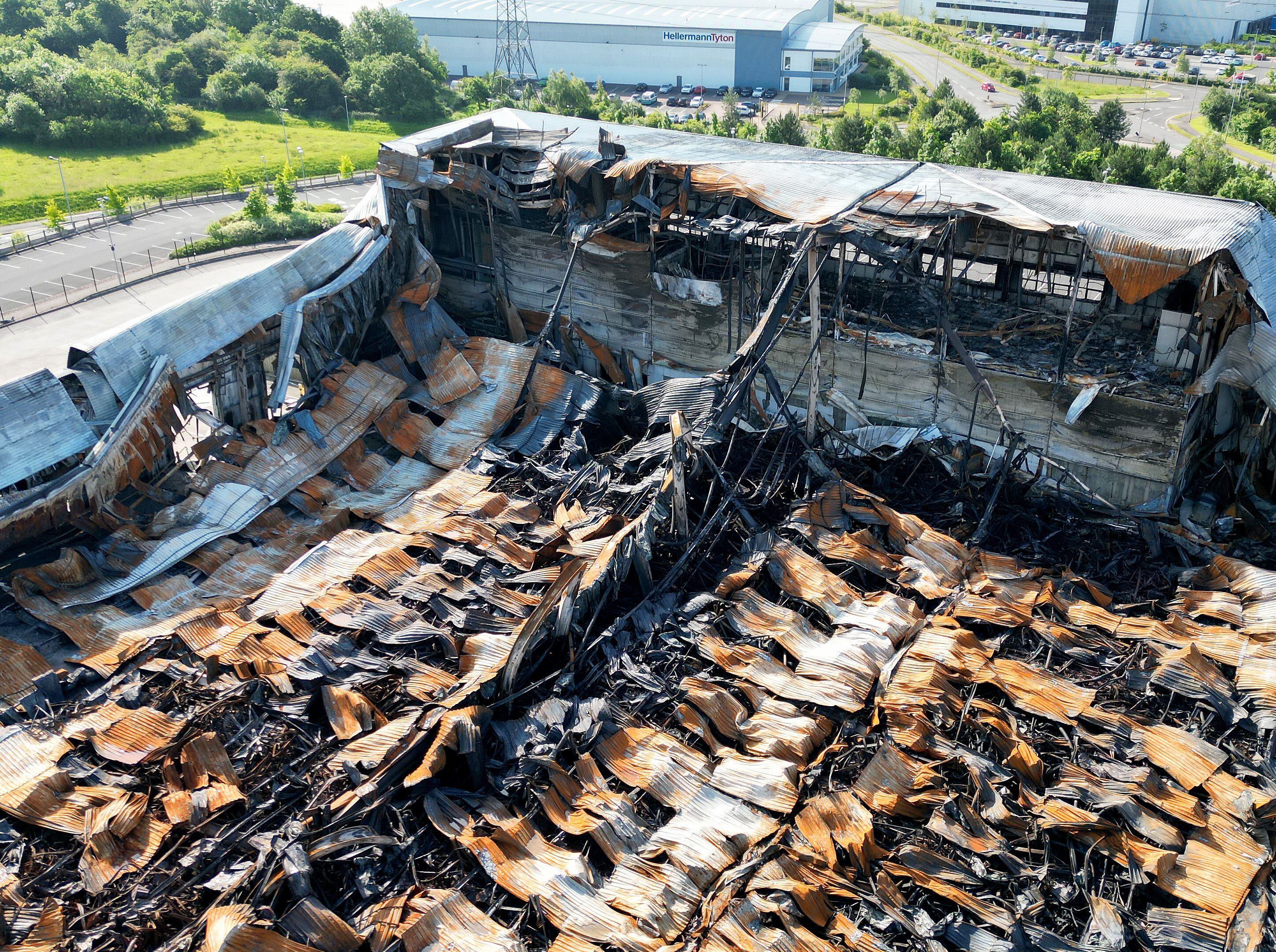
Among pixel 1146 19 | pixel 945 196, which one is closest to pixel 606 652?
pixel 945 196

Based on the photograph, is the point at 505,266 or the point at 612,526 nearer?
the point at 612,526

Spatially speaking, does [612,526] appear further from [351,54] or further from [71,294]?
[351,54]

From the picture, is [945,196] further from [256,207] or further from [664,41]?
[664,41]

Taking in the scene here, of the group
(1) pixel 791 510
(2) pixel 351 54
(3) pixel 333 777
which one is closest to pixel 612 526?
(1) pixel 791 510

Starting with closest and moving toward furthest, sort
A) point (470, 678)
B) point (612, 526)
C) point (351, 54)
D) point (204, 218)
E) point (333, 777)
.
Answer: point (333, 777) → point (470, 678) → point (612, 526) → point (204, 218) → point (351, 54)

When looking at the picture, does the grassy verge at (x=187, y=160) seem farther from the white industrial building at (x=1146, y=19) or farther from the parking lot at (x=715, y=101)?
the white industrial building at (x=1146, y=19)

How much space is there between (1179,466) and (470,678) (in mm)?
16632

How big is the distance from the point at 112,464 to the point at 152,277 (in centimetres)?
2890

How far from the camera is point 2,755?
18047mm

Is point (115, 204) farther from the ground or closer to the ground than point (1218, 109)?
closer to the ground

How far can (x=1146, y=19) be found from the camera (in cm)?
10738

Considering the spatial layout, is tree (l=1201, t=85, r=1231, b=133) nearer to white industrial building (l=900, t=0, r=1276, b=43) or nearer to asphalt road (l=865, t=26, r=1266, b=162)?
asphalt road (l=865, t=26, r=1266, b=162)

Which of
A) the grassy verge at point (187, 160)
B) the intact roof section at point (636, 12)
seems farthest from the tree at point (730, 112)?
the grassy verge at point (187, 160)

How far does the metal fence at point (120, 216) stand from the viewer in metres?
53.2
